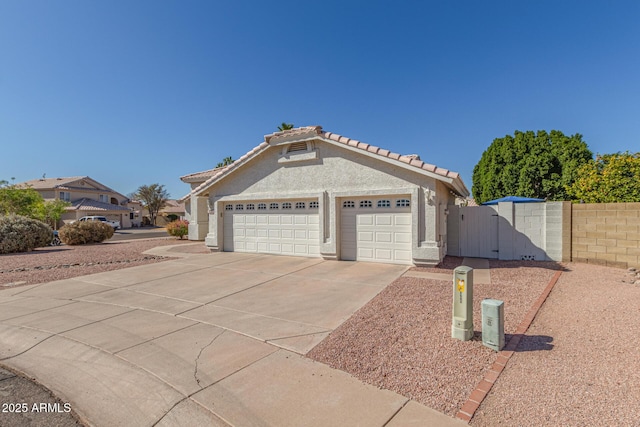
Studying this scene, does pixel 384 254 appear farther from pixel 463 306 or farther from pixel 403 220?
pixel 463 306

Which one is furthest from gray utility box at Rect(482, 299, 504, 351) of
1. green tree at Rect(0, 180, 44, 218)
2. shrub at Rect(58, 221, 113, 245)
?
green tree at Rect(0, 180, 44, 218)

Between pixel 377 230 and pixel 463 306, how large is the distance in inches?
256

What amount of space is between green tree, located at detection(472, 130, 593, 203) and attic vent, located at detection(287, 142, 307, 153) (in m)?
20.1

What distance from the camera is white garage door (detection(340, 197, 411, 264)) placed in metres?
10.6

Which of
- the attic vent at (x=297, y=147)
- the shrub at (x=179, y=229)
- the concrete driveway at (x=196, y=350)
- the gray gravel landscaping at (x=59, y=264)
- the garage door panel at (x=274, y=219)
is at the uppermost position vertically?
the attic vent at (x=297, y=147)

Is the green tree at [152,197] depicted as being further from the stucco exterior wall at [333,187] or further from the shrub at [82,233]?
the stucco exterior wall at [333,187]

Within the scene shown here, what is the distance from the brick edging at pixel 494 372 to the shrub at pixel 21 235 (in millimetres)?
19879

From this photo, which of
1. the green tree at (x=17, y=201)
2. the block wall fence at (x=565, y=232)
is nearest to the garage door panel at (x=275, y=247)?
the block wall fence at (x=565, y=232)

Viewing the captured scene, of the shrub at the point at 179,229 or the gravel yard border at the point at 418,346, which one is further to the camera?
the shrub at the point at 179,229

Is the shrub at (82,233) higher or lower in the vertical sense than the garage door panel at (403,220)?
lower

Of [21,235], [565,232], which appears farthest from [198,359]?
[21,235]

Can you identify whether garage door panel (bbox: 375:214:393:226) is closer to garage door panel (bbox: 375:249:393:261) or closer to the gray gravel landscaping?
garage door panel (bbox: 375:249:393:261)

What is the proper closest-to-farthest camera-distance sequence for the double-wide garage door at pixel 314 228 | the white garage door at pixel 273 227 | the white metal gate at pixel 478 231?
the double-wide garage door at pixel 314 228 < the white metal gate at pixel 478 231 < the white garage door at pixel 273 227

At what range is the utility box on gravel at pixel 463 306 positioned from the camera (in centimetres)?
462
